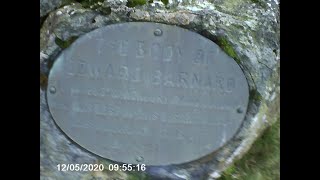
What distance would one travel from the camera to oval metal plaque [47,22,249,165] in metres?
1.90

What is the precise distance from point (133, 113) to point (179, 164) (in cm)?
25

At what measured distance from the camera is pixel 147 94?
195cm

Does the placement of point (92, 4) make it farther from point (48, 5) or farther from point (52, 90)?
point (52, 90)

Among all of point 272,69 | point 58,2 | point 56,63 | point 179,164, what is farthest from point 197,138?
point 58,2

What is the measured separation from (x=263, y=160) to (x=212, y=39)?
0.49 metres

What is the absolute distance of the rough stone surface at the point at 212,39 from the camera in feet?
6.23

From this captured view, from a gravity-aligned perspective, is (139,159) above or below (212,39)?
below

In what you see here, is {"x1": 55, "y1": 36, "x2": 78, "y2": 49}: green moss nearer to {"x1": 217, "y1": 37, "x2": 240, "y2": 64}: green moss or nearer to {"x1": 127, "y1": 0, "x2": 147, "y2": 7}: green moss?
{"x1": 127, "y1": 0, "x2": 147, "y2": 7}: green moss

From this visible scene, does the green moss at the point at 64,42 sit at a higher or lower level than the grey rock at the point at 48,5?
lower

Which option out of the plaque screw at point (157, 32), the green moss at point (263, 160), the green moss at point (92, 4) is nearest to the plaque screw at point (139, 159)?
the green moss at point (263, 160)

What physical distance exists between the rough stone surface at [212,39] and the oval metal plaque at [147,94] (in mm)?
29

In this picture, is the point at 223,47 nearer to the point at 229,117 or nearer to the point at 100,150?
the point at 229,117

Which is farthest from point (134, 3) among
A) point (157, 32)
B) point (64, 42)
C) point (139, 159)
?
point (139, 159)

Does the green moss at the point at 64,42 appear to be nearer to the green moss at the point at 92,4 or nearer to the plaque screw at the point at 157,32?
the green moss at the point at 92,4
